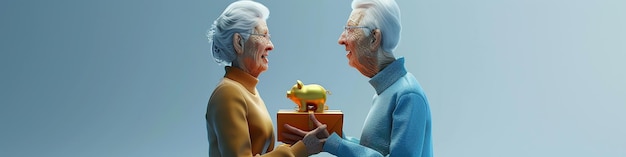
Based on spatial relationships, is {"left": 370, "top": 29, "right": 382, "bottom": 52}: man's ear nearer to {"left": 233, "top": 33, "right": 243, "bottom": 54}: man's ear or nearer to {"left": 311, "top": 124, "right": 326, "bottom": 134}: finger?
{"left": 311, "top": 124, "right": 326, "bottom": 134}: finger

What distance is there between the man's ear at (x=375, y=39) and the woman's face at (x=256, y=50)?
0.60 meters

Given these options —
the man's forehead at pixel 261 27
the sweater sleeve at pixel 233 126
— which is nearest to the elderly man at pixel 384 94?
the sweater sleeve at pixel 233 126

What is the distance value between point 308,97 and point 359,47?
406 millimetres

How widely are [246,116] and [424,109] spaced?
3.19ft

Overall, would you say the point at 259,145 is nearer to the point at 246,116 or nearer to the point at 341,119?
the point at 246,116

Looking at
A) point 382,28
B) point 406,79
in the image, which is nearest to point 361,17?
point 382,28

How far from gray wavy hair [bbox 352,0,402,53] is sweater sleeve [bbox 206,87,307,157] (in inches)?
29.9

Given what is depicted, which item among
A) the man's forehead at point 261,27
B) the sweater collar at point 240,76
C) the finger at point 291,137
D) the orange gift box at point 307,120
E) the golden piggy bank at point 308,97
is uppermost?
the man's forehead at point 261,27

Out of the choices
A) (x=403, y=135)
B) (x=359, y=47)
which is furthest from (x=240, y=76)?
(x=403, y=135)

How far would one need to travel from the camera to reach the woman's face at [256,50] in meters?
4.34

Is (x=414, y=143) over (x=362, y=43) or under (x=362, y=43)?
under

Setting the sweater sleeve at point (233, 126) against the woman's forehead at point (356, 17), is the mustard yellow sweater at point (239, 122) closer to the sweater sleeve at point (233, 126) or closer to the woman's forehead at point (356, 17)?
the sweater sleeve at point (233, 126)

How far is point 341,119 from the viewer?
432 cm

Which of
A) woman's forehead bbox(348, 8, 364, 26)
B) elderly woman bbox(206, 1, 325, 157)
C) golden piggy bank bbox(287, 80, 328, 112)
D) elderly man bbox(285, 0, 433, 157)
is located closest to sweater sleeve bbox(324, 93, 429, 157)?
elderly man bbox(285, 0, 433, 157)
